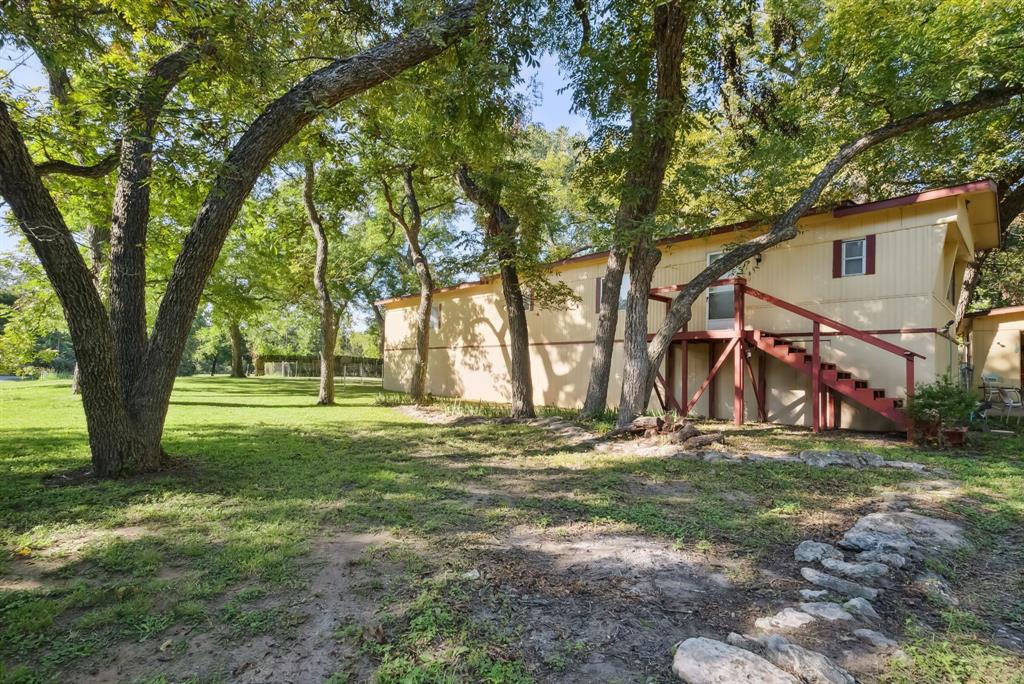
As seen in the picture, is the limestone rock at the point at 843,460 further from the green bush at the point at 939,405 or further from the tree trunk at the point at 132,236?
the tree trunk at the point at 132,236

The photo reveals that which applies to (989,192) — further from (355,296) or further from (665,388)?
(355,296)

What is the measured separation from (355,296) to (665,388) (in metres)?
21.0

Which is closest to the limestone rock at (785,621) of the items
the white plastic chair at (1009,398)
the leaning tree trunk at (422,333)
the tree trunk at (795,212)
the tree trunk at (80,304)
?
the tree trunk at (80,304)

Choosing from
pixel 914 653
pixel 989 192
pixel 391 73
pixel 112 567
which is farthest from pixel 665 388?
pixel 112 567

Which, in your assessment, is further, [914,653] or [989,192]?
[989,192]

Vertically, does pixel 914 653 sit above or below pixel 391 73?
below

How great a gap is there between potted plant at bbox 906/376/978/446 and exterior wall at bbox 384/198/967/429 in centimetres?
157

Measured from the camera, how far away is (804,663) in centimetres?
206

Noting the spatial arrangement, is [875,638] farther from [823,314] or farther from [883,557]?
[823,314]

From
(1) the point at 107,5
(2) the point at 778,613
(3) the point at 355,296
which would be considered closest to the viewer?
(2) the point at 778,613

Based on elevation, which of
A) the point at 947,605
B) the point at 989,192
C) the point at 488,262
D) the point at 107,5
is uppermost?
the point at 107,5

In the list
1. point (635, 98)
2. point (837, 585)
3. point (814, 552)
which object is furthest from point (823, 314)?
point (837, 585)

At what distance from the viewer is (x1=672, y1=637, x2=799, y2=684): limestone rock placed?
77.9 inches

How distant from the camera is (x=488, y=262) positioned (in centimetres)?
1104
